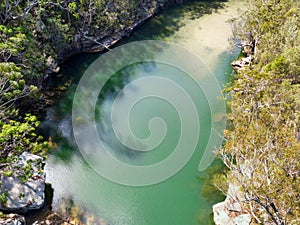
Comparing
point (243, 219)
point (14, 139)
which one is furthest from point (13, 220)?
point (243, 219)

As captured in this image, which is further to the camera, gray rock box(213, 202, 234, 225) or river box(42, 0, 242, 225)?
river box(42, 0, 242, 225)

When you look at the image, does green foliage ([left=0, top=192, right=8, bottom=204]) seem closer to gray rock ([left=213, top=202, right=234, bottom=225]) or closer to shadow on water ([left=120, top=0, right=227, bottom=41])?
gray rock ([left=213, top=202, right=234, bottom=225])

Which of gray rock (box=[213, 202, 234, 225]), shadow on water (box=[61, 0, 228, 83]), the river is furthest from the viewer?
shadow on water (box=[61, 0, 228, 83])

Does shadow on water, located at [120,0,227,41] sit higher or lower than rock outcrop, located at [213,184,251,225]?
higher

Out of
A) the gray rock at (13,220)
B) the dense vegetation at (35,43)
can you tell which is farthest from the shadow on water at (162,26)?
the gray rock at (13,220)

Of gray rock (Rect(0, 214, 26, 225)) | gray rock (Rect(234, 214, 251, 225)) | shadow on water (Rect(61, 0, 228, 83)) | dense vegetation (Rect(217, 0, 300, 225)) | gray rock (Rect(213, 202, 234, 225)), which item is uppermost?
dense vegetation (Rect(217, 0, 300, 225))

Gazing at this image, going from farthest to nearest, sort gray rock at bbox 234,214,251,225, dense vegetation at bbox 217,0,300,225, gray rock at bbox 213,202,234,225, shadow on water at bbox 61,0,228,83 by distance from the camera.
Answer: shadow on water at bbox 61,0,228,83
gray rock at bbox 213,202,234,225
gray rock at bbox 234,214,251,225
dense vegetation at bbox 217,0,300,225

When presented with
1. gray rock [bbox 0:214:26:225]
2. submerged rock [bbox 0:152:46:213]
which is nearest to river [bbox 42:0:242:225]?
submerged rock [bbox 0:152:46:213]

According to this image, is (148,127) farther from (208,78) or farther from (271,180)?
(271,180)
